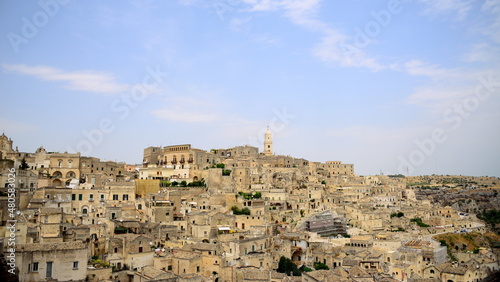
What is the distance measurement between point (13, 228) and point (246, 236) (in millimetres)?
14193

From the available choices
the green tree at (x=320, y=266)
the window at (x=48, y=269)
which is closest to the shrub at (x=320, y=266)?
the green tree at (x=320, y=266)

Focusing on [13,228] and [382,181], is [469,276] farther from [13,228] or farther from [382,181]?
[382,181]

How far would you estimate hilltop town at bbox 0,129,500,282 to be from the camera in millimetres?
20547

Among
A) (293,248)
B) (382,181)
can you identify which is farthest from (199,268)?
(382,181)

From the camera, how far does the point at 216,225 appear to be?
30.1m

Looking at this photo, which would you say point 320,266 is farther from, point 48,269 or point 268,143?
point 268,143

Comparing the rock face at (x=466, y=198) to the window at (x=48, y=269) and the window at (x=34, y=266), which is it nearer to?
the window at (x=48, y=269)

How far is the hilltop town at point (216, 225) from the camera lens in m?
20.5

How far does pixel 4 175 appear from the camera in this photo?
87.1 ft

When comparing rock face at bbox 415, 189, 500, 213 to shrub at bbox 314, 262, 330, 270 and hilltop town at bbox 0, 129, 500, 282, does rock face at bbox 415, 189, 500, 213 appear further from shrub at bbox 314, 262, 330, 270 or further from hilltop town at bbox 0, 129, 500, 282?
shrub at bbox 314, 262, 330, 270

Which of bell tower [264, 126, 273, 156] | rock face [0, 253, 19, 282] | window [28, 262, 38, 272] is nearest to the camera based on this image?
rock face [0, 253, 19, 282]

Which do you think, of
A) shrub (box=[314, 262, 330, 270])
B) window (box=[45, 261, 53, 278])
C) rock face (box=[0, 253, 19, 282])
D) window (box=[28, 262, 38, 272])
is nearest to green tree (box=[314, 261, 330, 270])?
shrub (box=[314, 262, 330, 270])

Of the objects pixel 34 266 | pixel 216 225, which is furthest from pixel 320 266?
pixel 34 266

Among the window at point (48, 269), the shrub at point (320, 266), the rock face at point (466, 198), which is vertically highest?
the rock face at point (466, 198)
